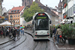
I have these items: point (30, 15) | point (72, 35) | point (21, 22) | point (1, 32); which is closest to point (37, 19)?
point (72, 35)

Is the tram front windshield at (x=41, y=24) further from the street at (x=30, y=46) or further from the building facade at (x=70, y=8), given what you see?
the building facade at (x=70, y=8)

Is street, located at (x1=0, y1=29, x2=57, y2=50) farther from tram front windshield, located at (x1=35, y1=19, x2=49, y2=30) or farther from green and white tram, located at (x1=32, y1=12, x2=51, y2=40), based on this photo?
tram front windshield, located at (x1=35, y1=19, x2=49, y2=30)

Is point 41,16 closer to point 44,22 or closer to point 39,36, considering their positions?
point 44,22

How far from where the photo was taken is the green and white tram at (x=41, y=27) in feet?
52.1

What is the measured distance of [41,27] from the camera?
54.3 feet

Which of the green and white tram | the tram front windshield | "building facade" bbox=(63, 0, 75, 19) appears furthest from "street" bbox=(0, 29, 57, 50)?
"building facade" bbox=(63, 0, 75, 19)

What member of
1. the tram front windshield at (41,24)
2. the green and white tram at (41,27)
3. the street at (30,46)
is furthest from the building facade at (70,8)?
the street at (30,46)

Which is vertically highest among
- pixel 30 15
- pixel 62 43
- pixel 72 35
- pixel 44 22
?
pixel 30 15

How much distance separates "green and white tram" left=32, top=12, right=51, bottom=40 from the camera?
1588cm

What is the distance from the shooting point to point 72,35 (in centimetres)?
1236

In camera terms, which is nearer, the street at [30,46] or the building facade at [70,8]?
the street at [30,46]

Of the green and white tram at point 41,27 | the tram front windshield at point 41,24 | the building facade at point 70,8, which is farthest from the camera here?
the building facade at point 70,8

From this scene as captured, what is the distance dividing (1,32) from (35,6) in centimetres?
2766

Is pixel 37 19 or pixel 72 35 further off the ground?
pixel 37 19
